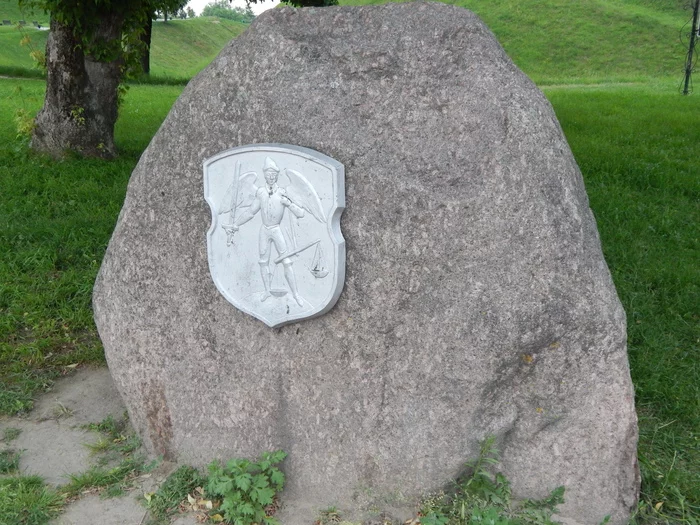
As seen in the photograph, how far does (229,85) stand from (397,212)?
0.92m

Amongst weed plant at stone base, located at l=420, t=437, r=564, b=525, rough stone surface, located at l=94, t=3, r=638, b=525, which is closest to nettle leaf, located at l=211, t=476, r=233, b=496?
rough stone surface, located at l=94, t=3, r=638, b=525

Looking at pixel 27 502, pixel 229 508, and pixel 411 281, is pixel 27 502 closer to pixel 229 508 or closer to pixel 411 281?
pixel 229 508

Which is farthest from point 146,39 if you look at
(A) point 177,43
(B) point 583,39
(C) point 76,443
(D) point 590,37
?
(A) point 177,43

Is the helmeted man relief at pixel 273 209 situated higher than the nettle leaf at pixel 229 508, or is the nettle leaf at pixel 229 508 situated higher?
the helmeted man relief at pixel 273 209

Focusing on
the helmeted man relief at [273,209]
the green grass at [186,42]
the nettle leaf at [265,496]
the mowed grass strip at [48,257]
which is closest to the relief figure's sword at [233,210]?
the helmeted man relief at [273,209]

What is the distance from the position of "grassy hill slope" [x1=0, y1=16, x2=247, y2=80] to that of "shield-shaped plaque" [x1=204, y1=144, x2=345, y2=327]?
2773cm

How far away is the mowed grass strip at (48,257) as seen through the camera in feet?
14.4

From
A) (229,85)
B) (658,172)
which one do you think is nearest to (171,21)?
(658,172)

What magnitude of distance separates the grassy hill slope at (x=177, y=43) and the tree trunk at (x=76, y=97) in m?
22.9

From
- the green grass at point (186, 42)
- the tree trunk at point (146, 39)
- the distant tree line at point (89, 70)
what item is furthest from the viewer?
the green grass at point (186, 42)

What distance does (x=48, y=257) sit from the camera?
528 centimetres

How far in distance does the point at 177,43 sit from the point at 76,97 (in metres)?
32.5

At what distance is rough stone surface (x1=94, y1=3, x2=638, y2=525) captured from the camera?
8.79 feet

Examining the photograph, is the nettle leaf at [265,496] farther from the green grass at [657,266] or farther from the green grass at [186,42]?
the green grass at [186,42]
